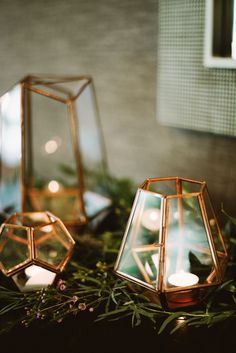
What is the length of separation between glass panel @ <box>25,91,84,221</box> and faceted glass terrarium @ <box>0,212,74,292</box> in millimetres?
188

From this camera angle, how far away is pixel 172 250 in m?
0.81

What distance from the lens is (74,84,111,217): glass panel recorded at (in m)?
1.06

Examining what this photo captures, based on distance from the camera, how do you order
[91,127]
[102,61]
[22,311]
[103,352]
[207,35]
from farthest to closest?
[102,61], [91,127], [207,35], [22,311], [103,352]

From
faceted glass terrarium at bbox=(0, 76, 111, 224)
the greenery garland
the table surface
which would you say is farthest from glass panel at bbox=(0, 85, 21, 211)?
the table surface

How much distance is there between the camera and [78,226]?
996 millimetres

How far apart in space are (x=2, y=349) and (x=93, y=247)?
1.05 feet

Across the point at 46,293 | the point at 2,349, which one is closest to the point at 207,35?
the point at 46,293

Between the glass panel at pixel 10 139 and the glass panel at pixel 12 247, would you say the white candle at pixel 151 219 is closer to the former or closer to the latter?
the glass panel at pixel 12 247

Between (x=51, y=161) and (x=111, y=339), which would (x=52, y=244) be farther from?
(x=51, y=161)

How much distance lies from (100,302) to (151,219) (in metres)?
0.18

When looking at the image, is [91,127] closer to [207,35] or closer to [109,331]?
[207,35]

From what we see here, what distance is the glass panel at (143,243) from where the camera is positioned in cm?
78

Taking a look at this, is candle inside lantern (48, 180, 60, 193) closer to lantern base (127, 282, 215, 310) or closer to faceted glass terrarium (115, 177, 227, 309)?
faceted glass terrarium (115, 177, 227, 309)

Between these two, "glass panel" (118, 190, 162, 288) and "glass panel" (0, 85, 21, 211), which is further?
"glass panel" (0, 85, 21, 211)
